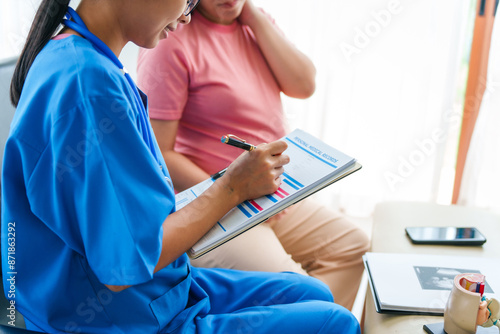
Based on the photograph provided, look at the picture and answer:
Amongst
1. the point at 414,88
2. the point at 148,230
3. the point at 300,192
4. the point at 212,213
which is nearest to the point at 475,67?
the point at 414,88

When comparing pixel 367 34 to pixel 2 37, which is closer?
pixel 367 34

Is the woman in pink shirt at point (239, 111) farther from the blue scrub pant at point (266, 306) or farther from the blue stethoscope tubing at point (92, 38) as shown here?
the blue stethoscope tubing at point (92, 38)

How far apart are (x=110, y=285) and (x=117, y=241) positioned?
0.24 ft

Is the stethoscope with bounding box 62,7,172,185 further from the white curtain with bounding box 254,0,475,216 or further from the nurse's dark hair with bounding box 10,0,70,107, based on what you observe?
the white curtain with bounding box 254,0,475,216

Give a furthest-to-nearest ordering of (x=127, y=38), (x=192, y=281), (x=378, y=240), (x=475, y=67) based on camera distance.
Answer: (x=475, y=67) < (x=378, y=240) < (x=192, y=281) < (x=127, y=38)

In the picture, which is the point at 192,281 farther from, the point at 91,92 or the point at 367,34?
the point at 367,34

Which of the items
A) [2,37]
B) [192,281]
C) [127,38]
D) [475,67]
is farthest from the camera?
[2,37]

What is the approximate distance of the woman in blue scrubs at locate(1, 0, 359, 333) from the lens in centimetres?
61

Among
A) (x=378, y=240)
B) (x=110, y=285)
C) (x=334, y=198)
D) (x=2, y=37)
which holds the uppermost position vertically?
(x=2, y=37)

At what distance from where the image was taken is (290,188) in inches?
35.6

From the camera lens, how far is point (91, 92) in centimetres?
62

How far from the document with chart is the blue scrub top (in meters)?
0.15

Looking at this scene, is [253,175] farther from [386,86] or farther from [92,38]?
[386,86]

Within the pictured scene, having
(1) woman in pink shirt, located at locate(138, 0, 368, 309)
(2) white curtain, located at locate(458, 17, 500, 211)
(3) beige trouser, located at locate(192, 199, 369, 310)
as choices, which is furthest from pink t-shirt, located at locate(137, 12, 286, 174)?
(2) white curtain, located at locate(458, 17, 500, 211)
